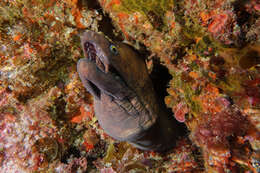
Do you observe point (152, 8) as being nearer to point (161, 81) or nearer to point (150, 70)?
point (150, 70)

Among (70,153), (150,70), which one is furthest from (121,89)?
(70,153)

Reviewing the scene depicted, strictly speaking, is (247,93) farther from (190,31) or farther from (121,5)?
(121,5)

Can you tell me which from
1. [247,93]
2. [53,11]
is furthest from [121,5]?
[247,93]

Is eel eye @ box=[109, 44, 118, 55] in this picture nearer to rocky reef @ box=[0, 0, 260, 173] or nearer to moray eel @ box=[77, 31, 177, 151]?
moray eel @ box=[77, 31, 177, 151]

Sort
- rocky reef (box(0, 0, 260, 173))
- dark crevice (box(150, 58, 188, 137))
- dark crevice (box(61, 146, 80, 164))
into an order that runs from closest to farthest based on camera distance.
Answer: 1. rocky reef (box(0, 0, 260, 173))
2. dark crevice (box(150, 58, 188, 137))
3. dark crevice (box(61, 146, 80, 164))

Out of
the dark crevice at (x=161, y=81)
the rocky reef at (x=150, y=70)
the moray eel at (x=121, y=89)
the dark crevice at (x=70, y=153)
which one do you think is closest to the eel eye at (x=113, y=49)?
the moray eel at (x=121, y=89)

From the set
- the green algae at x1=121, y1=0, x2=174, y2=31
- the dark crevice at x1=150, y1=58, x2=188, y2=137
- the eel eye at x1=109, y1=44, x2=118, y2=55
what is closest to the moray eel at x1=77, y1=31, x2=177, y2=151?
the eel eye at x1=109, y1=44, x2=118, y2=55
